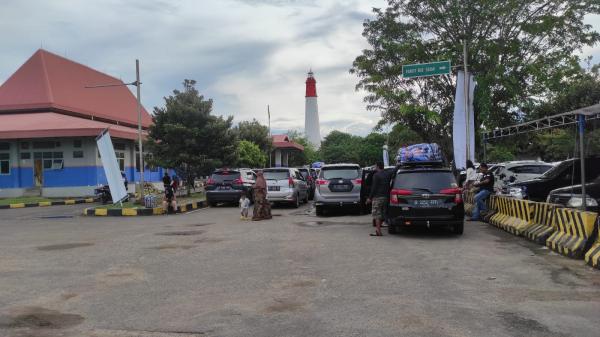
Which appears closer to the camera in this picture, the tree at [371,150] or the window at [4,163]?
the window at [4,163]

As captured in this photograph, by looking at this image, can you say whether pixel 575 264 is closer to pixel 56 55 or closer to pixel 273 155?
pixel 56 55

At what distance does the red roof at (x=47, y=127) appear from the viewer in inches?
1126

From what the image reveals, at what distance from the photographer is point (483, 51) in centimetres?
2125

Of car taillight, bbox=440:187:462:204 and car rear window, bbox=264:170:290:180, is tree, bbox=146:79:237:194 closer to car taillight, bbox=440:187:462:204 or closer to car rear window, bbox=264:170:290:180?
car rear window, bbox=264:170:290:180

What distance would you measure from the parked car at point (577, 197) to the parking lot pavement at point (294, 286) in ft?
4.84

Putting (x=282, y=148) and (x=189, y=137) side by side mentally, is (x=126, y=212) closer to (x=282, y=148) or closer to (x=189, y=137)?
(x=189, y=137)

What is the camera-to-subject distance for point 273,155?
212 feet

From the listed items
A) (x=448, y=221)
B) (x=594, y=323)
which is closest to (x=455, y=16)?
(x=448, y=221)

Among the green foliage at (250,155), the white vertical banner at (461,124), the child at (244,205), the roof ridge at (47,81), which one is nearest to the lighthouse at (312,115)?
the green foliage at (250,155)

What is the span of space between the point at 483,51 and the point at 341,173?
927cm

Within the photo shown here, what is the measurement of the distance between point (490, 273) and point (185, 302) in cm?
451

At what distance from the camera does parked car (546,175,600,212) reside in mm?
11203

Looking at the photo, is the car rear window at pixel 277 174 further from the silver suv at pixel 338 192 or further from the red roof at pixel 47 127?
the red roof at pixel 47 127

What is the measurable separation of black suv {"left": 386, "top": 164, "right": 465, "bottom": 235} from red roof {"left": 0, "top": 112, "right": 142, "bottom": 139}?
21199 mm
